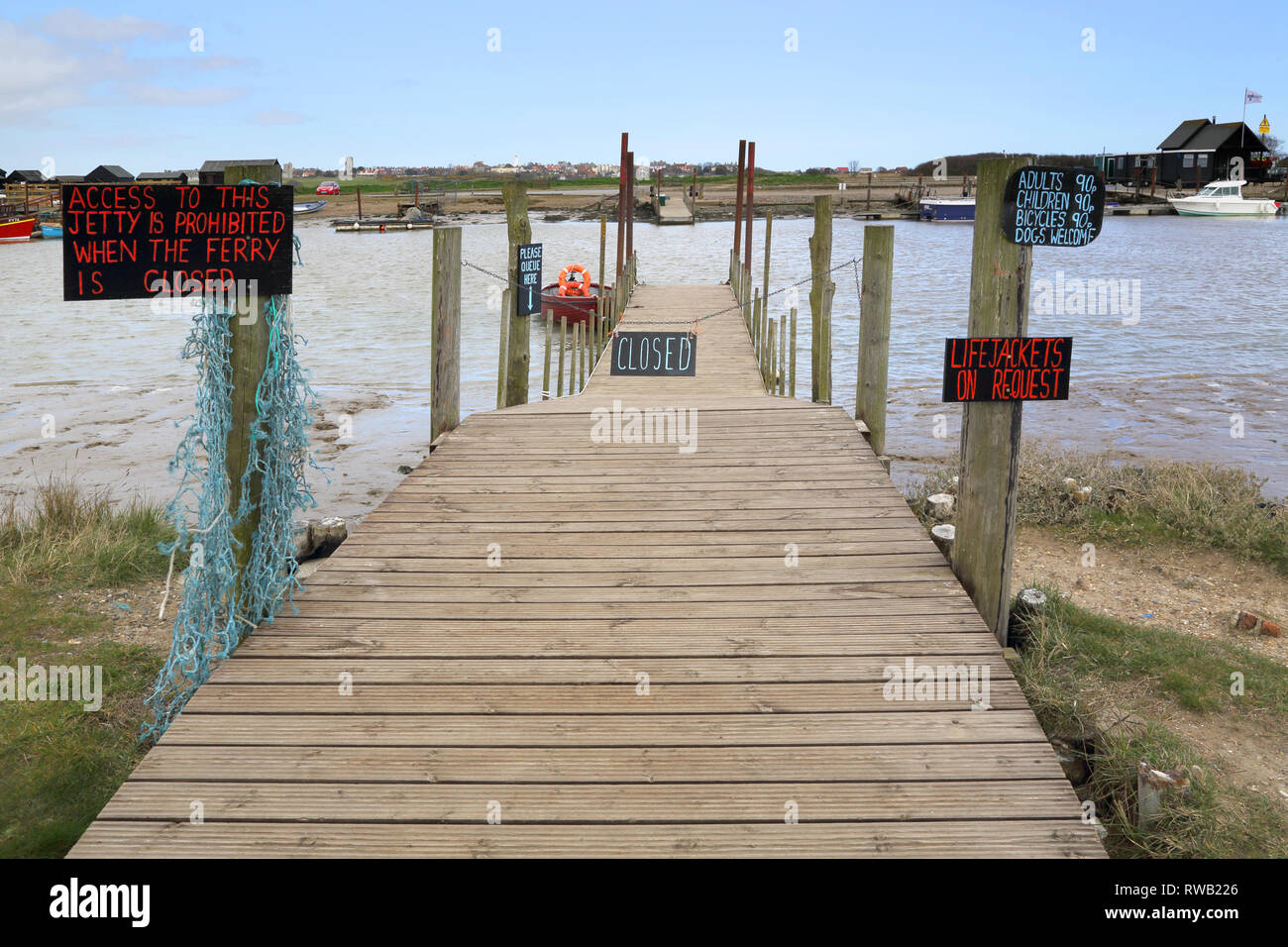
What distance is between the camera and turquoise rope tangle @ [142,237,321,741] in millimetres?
3947

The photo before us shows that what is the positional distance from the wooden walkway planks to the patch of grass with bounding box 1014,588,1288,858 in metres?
0.70

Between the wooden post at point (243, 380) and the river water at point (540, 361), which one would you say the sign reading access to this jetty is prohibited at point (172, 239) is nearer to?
the wooden post at point (243, 380)

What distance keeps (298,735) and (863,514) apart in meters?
3.28

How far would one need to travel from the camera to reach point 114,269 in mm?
3678

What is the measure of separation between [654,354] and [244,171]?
254 inches

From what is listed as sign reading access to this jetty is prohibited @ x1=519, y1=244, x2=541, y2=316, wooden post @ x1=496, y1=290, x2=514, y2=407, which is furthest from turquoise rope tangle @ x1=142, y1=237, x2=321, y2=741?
wooden post @ x1=496, y1=290, x2=514, y2=407

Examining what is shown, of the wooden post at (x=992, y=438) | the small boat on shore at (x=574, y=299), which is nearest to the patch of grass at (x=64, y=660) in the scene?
the wooden post at (x=992, y=438)

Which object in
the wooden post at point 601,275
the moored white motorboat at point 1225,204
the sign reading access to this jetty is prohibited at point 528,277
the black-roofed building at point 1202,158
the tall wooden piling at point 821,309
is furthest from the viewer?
the black-roofed building at point 1202,158

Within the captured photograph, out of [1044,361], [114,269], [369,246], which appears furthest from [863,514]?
[369,246]

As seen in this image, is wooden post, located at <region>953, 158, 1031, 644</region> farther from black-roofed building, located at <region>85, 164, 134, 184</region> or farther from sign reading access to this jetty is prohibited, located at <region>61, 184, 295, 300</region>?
black-roofed building, located at <region>85, 164, 134, 184</region>

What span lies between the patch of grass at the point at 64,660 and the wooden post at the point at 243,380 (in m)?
1.12

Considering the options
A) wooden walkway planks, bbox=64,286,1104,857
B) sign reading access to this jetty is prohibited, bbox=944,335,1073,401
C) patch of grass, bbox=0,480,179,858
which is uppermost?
sign reading access to this jetty is prohibited, bbox=944,335,1073,401

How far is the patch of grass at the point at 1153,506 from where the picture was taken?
25.0 feet

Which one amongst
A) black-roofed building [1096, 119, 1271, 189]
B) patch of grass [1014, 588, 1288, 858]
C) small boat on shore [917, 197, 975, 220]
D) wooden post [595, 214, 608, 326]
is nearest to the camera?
patch of grass [1014, 588, 1288, 858]
